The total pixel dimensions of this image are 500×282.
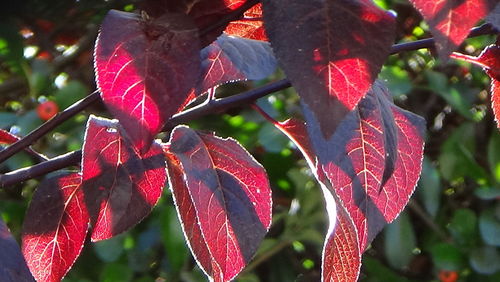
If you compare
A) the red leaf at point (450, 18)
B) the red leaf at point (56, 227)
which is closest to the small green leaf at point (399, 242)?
the red leaf at point (56, 227)

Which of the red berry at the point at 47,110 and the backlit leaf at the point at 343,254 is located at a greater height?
the backlit leaf at the point at 343,254

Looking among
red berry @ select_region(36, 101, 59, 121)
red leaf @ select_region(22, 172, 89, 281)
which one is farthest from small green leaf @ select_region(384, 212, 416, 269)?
red leaf @ select_region(22, 172, 89, 281)

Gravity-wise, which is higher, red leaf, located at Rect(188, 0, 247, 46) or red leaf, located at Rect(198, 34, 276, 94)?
red leaf, located at Rect(188, 0, 247, 46)

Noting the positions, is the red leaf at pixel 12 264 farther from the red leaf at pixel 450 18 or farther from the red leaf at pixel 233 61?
the red leaf at pixel 450 18

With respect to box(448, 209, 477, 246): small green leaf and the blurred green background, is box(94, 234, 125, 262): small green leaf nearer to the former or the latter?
the blurred green background

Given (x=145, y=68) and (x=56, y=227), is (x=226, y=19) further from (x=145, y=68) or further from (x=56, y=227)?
(x=56, y=227)

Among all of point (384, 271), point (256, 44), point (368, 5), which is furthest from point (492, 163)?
point (368, 5)

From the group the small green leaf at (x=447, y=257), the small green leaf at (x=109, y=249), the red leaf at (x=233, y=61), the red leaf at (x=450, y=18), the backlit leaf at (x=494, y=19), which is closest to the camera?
the red leaf at (x=450, y=18)
